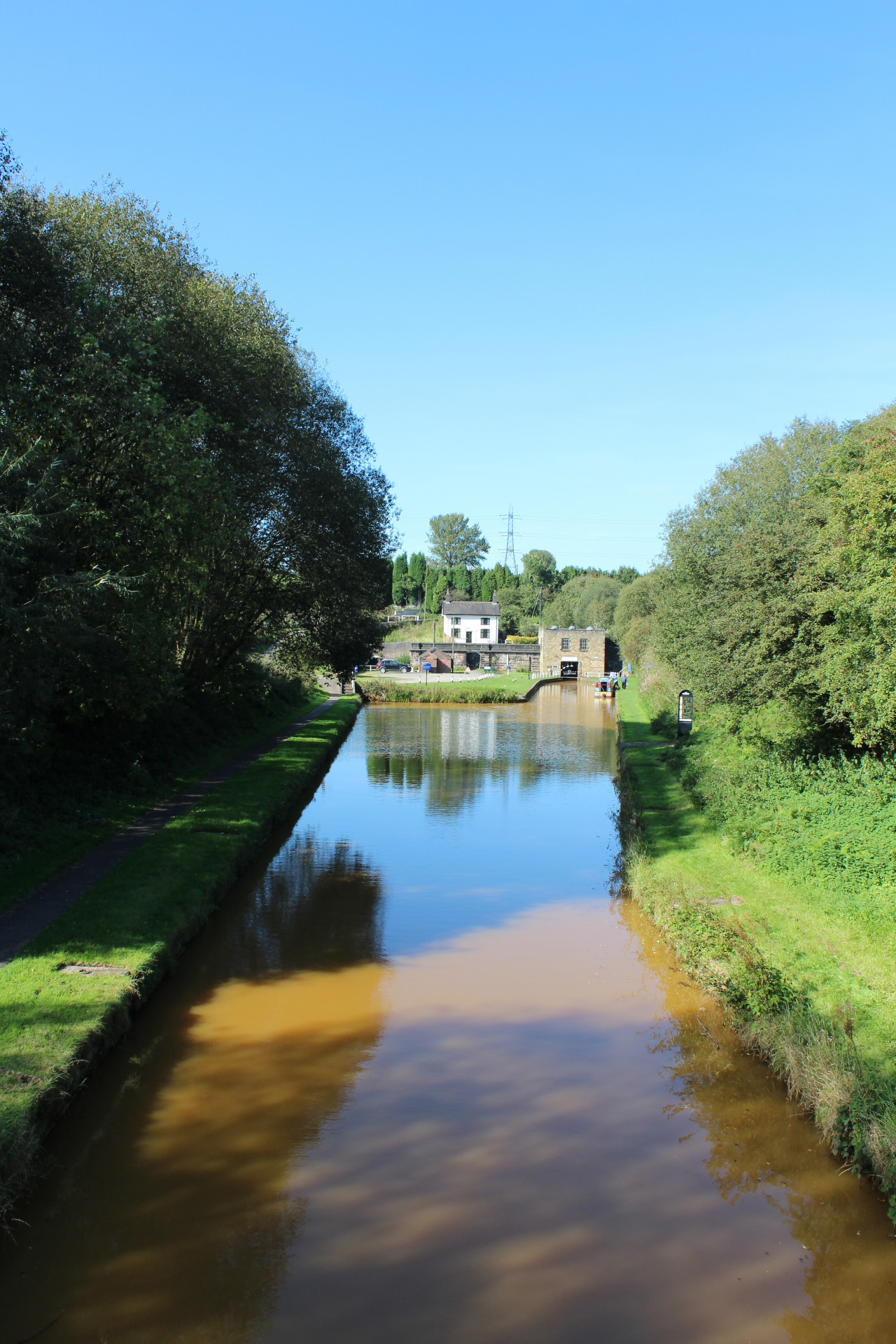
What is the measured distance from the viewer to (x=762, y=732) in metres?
16.9

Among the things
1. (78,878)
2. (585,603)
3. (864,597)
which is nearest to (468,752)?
(78,878)

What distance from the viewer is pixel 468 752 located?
3241cm

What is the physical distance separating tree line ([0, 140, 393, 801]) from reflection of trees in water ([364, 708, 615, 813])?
21.5ft

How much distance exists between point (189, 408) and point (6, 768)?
9016 millimetres

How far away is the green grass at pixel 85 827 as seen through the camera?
11.6m

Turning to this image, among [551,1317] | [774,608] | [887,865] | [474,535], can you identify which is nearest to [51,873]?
[551,1317]

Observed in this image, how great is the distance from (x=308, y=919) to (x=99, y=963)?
4.51 metres

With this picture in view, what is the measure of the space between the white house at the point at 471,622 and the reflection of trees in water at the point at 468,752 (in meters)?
49.0

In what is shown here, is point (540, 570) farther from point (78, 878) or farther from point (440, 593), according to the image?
point (78, 878)

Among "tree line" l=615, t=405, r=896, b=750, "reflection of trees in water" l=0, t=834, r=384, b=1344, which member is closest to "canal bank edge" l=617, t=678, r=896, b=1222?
"tree line" l=615, t=405, r=896, b=750

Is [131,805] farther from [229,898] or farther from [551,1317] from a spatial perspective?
[551,1317]

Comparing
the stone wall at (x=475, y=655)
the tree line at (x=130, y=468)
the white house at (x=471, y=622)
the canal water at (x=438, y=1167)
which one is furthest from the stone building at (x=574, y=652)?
the canal water at (x=438, y=1167)

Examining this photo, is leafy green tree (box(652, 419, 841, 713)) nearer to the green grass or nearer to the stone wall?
the green grass

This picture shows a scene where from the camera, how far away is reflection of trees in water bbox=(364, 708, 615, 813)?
25.9m
